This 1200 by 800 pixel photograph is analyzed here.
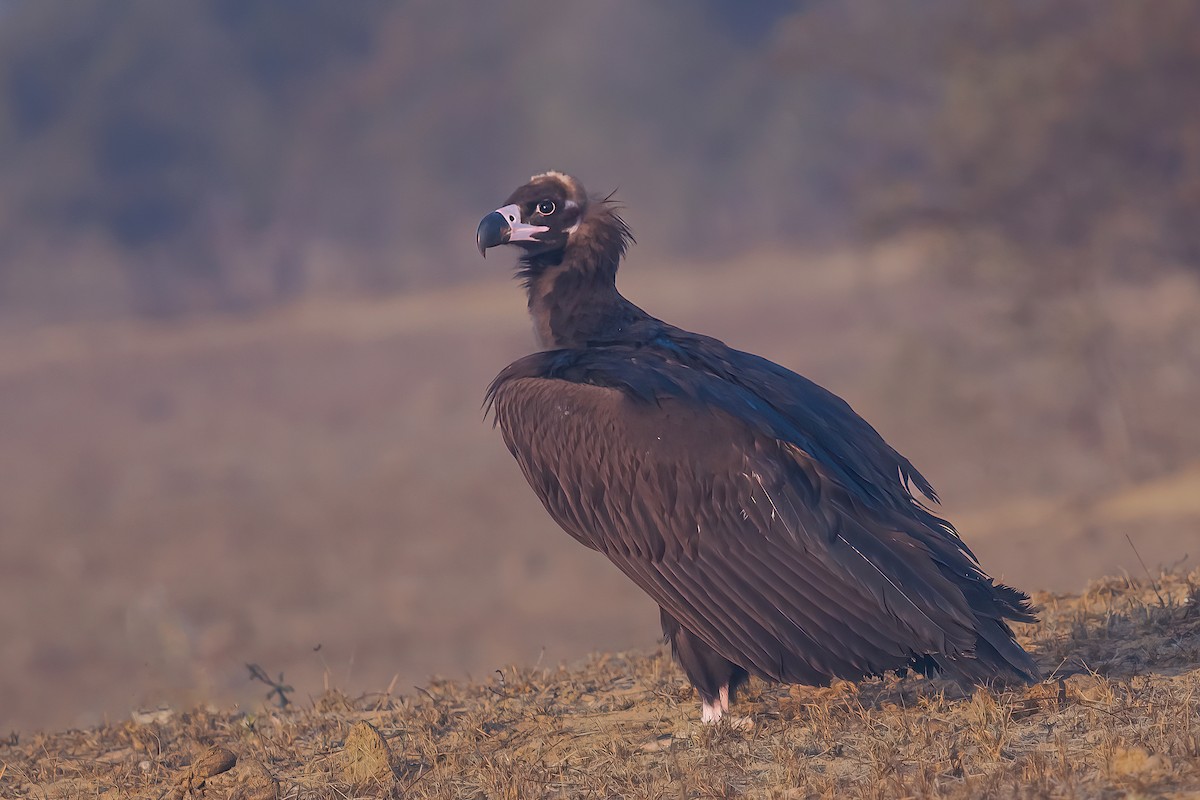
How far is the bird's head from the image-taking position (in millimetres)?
6867

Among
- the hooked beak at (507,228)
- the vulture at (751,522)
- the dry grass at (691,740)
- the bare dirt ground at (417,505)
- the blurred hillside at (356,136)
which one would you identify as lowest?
the dry grass at (691,740)

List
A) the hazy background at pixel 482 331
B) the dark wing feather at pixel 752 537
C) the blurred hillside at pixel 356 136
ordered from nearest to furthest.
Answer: the dark wing feather at pixel 752 537, the hazy background at pixel 482 331, the blurred hillside at pixel 356 136

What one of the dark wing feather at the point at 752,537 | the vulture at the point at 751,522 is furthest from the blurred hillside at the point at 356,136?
the dark wing feather at the point at 752,537

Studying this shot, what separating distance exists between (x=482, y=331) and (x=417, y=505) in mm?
26078

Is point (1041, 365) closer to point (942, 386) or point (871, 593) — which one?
point (942, 386)

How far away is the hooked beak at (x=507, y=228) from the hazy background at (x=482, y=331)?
211 centimetres

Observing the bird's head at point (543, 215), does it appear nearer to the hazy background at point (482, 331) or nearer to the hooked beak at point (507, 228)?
the hooked beak at point (507, 228)

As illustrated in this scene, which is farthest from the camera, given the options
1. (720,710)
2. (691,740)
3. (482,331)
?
(482,331)

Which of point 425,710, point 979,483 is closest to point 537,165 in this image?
point 979,483

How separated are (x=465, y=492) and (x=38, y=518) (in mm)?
7752

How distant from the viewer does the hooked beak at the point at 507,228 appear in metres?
6.76

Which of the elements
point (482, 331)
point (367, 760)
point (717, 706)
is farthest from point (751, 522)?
point (482, 331)

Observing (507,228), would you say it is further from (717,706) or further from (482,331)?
(482,331)

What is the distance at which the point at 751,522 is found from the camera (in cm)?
554
